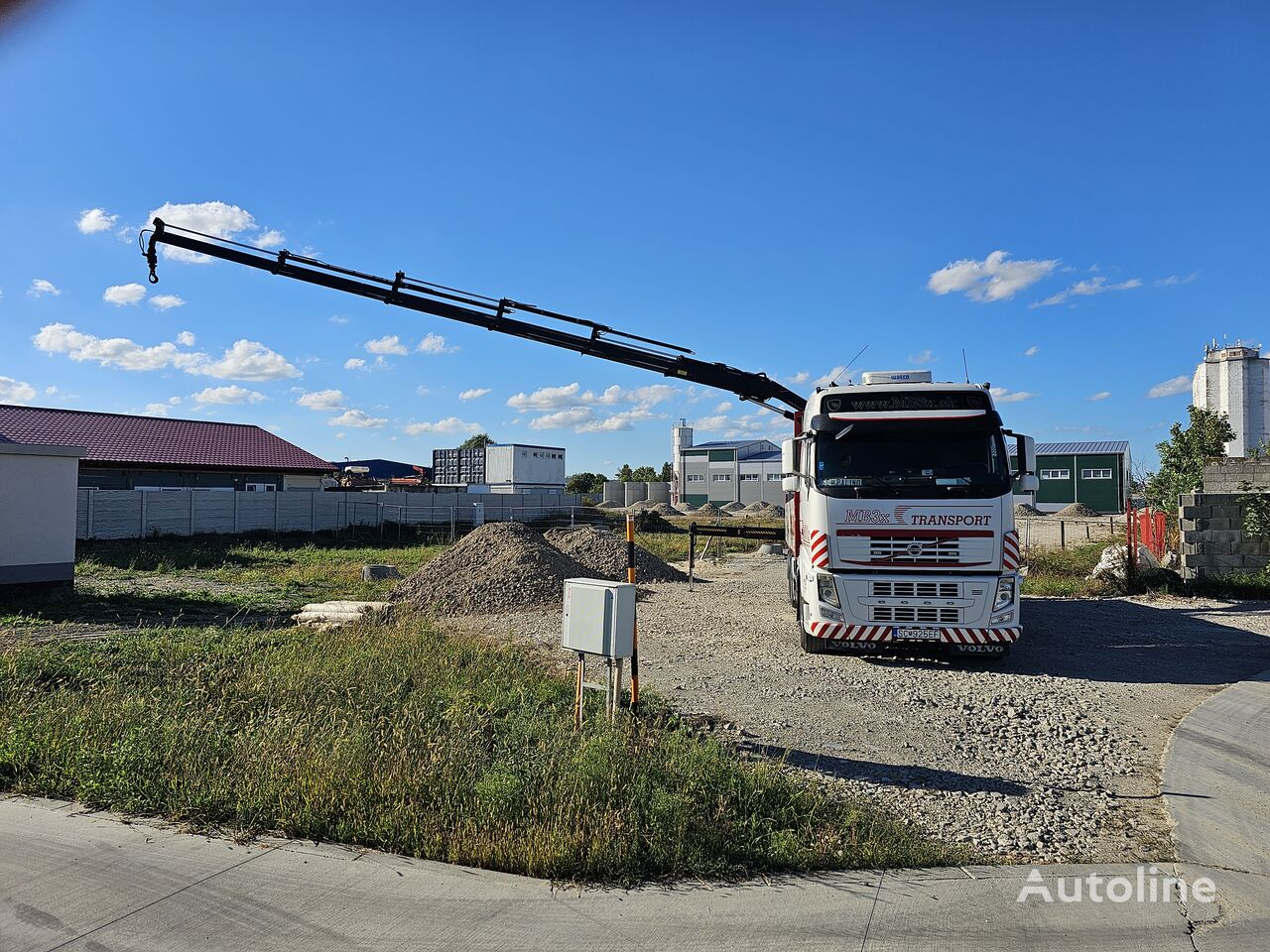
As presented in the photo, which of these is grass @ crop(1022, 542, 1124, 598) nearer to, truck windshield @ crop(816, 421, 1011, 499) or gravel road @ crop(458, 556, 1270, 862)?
gravel road @ crop(458, 556, 1270, 862)

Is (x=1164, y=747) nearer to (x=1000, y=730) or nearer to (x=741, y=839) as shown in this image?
(x=1000, y=730)

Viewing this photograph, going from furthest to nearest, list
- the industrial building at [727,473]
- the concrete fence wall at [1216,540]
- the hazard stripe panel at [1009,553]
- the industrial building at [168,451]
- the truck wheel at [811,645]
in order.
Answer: the industrial building at [727,473]
the industrial building at [168,451]
the concrete fence wall at [1216,540]
the truck wheel at [811,645]
the hazard stripe panel at [1009,553]

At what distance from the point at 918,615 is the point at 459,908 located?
289 inches

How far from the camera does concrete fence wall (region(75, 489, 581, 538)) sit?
29922 millimetres

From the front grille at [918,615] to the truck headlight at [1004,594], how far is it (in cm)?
44

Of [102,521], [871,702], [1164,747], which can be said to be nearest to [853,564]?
[871,702]

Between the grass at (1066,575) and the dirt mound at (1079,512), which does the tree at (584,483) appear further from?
the grass at (1066,575)

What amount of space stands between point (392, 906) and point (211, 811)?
1733 millimetres

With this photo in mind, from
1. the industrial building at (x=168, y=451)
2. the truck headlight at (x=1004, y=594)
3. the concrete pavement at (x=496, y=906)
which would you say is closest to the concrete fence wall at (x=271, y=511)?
the industrial building at (x=168, y=451)

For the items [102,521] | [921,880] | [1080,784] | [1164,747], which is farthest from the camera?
Answer: [102,521]

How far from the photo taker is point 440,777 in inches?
203

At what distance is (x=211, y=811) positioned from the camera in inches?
197

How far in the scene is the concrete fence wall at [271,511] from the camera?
98.2 feet

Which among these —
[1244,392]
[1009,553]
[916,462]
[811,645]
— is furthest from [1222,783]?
[1244,392]
